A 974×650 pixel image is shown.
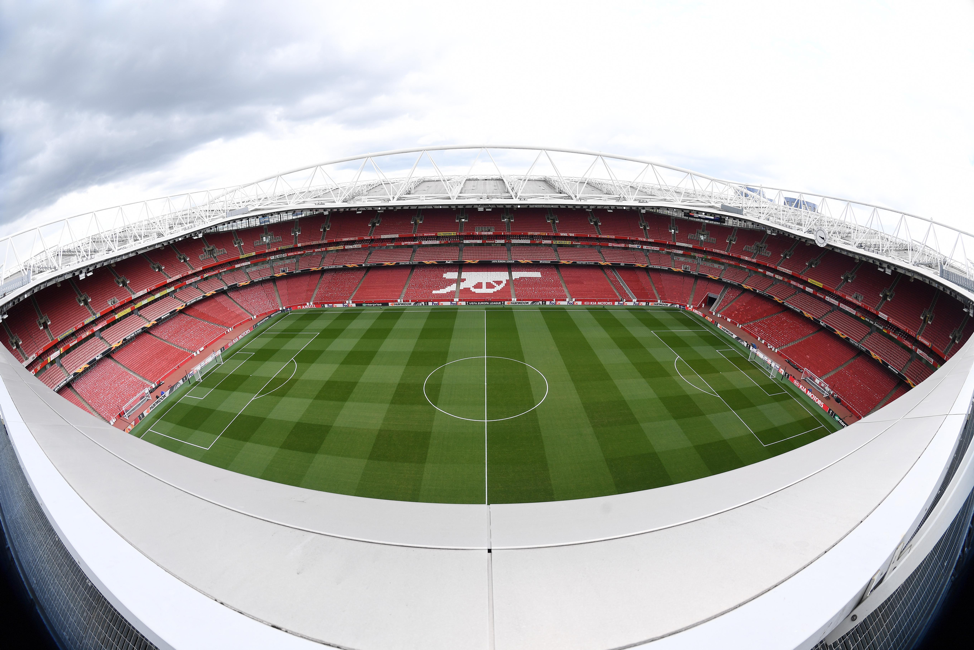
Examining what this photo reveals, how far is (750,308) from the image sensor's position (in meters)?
33.4

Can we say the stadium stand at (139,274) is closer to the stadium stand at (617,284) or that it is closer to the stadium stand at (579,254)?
the stadium stand at (579,254)

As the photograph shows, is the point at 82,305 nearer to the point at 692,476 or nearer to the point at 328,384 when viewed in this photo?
the point at 328,384

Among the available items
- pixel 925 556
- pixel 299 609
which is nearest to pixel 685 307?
pixel 925 556

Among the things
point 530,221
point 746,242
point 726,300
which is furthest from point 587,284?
point 746,242

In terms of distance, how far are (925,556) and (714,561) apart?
1649mm

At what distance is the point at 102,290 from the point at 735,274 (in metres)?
53.3

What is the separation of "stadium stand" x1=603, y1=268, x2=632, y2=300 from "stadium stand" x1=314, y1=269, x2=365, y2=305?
84.3ft

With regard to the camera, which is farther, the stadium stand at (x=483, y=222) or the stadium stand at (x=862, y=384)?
the stadium stand at (x=483, y=222)

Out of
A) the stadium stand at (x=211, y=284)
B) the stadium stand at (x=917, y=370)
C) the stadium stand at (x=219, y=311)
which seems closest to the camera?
the stadium stand at (x=917, y=370)

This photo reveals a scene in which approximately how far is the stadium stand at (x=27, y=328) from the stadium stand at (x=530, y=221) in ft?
123

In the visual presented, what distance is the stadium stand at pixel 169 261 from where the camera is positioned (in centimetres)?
3344

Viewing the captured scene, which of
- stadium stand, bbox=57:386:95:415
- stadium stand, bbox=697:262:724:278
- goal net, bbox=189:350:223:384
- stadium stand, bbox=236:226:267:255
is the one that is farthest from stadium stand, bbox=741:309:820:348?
stadium stand, bbox=236:226:267:255

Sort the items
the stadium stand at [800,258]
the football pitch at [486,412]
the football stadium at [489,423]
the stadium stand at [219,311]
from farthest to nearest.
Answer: the stadium stand at [219,311], the stadium stand at [800,258], the football pitch at [486,412], the football stadium at [489,423]

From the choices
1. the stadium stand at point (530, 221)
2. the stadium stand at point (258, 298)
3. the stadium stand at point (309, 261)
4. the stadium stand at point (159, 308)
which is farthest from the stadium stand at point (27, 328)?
the stadium stand at point (530, 221)
